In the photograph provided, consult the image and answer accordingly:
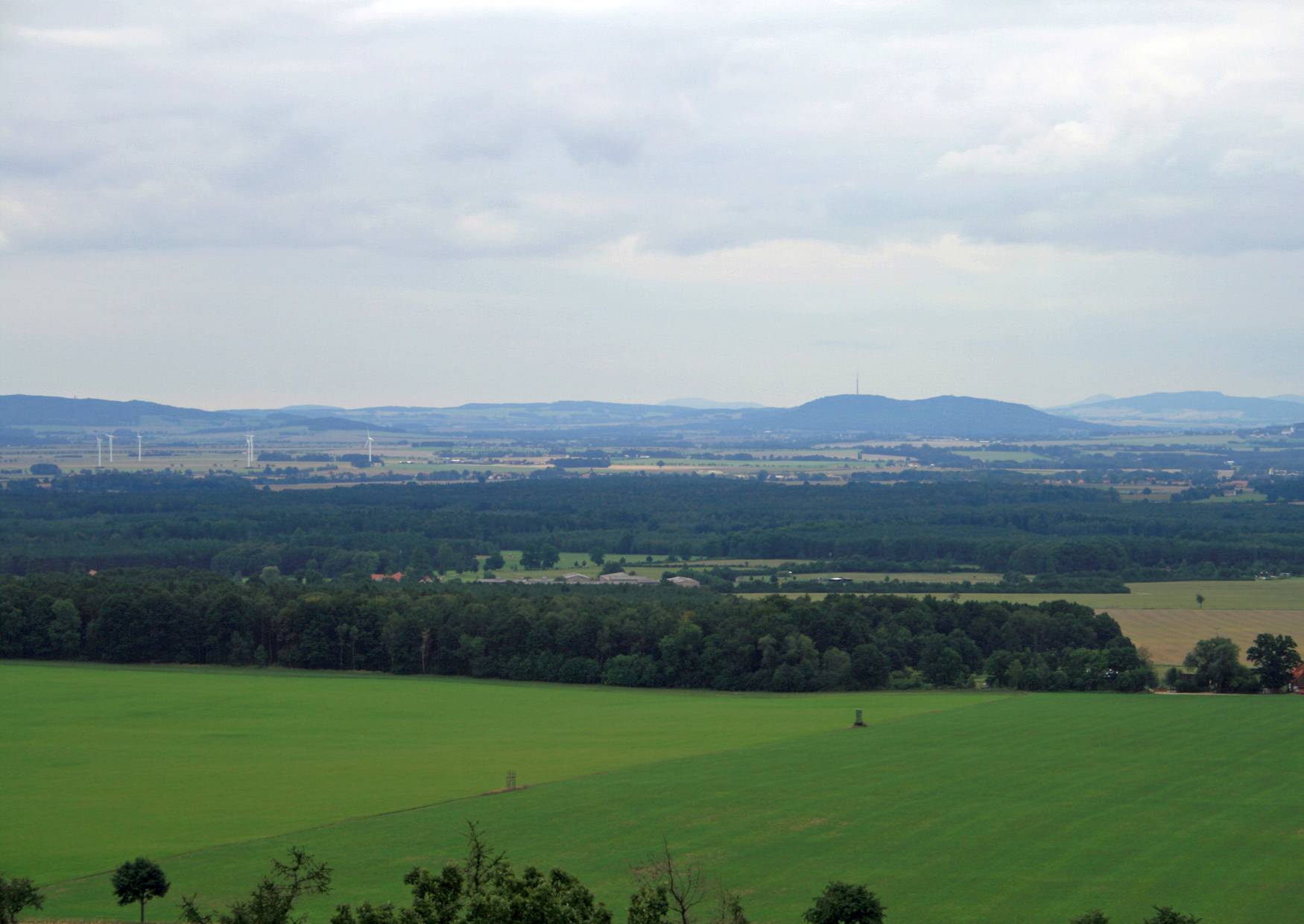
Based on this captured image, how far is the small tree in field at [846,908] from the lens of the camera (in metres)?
28.8

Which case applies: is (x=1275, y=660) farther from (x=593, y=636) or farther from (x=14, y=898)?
(x=14, y=898)

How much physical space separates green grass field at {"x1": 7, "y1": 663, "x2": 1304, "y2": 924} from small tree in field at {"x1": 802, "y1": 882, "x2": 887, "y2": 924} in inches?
122

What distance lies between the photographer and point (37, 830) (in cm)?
4128

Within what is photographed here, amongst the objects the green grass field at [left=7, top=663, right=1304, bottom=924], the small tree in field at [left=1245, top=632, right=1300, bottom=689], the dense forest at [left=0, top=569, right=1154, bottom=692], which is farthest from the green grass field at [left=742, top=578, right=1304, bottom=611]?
the green grass field at [left=7, top=663, right=1304, bottom=924]

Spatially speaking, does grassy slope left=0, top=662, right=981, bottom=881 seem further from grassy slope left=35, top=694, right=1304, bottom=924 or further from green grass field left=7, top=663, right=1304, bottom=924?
grassy slope left=35, top=694, right=1304, bottom=924

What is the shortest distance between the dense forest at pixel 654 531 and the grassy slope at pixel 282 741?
48423mm

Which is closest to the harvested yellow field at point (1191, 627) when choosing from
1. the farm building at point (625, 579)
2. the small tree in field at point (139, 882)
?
the farm building at point (625, 579)

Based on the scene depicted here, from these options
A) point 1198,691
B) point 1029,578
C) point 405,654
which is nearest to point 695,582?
point 1029,578

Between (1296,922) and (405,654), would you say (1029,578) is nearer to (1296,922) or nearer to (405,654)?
(405,654)

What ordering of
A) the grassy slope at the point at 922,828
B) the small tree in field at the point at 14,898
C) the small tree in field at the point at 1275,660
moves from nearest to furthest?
the small tree in field at the point at 14,898 → the grassy slope at the point at 922,828 → the small tree in field at the point at 1275,660

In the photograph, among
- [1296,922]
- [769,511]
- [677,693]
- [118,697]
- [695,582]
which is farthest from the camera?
[769,511]

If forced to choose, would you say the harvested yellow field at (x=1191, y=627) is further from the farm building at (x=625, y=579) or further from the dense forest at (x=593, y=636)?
the farm building at (x=625, y=579)

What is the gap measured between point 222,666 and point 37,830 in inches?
1519

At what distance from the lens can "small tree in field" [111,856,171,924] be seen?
32.7 m
